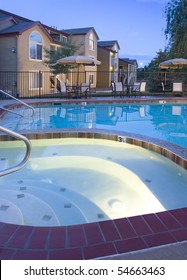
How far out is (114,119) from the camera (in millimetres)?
10031

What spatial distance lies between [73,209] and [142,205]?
0.87 metres

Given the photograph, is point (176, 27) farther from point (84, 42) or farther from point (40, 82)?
point (84, 42)

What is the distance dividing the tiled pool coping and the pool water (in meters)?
0.85

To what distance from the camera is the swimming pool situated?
778 centimetres

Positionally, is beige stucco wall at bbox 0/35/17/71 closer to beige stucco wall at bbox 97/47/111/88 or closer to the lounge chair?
the lounge chair

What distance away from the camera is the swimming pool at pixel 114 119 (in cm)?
778

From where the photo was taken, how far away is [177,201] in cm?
364

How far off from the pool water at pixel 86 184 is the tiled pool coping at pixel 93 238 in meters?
→ 0.85

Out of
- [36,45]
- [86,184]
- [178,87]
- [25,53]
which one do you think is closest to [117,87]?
[178,87]

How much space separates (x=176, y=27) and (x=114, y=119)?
1076 centimetres

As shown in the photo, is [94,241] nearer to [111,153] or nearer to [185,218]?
[185,218]

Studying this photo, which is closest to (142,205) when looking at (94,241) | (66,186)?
(66,186)

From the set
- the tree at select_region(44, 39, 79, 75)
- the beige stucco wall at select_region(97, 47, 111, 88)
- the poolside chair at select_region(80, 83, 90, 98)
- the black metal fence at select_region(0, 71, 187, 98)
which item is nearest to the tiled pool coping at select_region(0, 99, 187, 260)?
the poolside chair at select_region(80, 83, 90, 98)

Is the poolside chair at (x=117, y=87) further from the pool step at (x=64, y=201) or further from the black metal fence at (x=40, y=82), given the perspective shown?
the pool step at (x=64, y=201)
